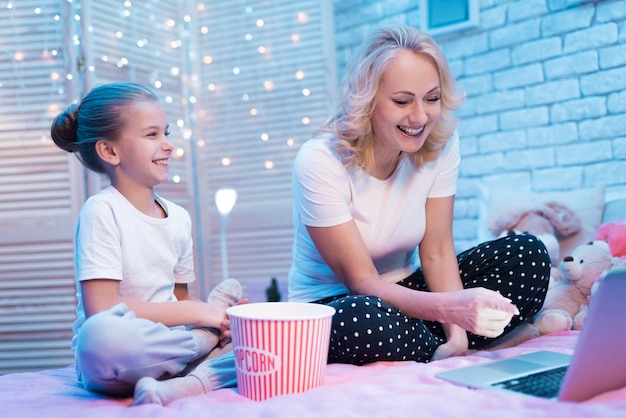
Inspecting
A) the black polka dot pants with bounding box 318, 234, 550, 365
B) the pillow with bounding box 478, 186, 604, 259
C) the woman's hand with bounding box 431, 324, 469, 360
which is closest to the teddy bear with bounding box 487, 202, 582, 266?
the pillow with bounding box 478, 186, 604, 259

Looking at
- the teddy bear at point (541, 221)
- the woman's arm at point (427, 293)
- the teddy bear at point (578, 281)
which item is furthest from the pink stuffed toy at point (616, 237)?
the woman's arm at point (427, 293)

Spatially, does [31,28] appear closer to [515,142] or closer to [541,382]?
[515,142]

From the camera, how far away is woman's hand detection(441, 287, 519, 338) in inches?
45.8

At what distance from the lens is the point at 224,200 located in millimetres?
3123

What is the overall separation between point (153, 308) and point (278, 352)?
37cm

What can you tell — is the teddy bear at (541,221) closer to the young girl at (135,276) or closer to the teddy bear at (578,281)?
the teddy bear at (578,281)

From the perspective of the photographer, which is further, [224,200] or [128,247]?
[224,200]

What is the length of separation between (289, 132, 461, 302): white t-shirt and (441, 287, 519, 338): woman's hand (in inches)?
15.4

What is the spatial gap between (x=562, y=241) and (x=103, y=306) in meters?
1.68

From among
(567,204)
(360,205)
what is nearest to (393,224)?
(360,205)

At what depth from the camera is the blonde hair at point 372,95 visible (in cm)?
153

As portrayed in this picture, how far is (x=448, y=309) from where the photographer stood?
1278 mm

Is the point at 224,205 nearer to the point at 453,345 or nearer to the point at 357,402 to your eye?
the point at 453,345

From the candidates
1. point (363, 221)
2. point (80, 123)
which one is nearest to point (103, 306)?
point (80, 123)
